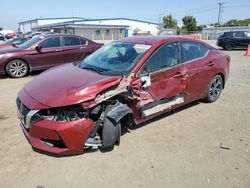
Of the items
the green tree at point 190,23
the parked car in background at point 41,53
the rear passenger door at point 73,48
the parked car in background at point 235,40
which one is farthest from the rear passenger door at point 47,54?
the green tree at point 190,23

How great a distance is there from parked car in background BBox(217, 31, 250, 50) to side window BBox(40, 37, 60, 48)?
14.7 meters

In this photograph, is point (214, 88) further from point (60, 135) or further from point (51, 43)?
point (51, 43)

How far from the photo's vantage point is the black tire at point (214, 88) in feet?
17.8

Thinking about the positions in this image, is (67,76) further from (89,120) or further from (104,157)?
(104,157)

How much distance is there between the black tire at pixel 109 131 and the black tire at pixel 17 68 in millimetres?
6221

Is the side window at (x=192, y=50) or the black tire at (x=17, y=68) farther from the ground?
the side window at (x=192, y=50)

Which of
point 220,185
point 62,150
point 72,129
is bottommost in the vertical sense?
point 220,185

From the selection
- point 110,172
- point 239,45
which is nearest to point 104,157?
point 110,172

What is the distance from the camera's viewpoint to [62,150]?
3.21 m

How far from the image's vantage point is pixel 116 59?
4.25m

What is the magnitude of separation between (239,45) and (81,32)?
118ft

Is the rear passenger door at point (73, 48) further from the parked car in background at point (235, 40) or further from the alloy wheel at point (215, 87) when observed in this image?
the parked car in background at point (235, 40)

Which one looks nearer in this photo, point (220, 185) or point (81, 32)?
point (220, 185)

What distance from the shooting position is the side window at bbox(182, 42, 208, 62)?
15.4ft
